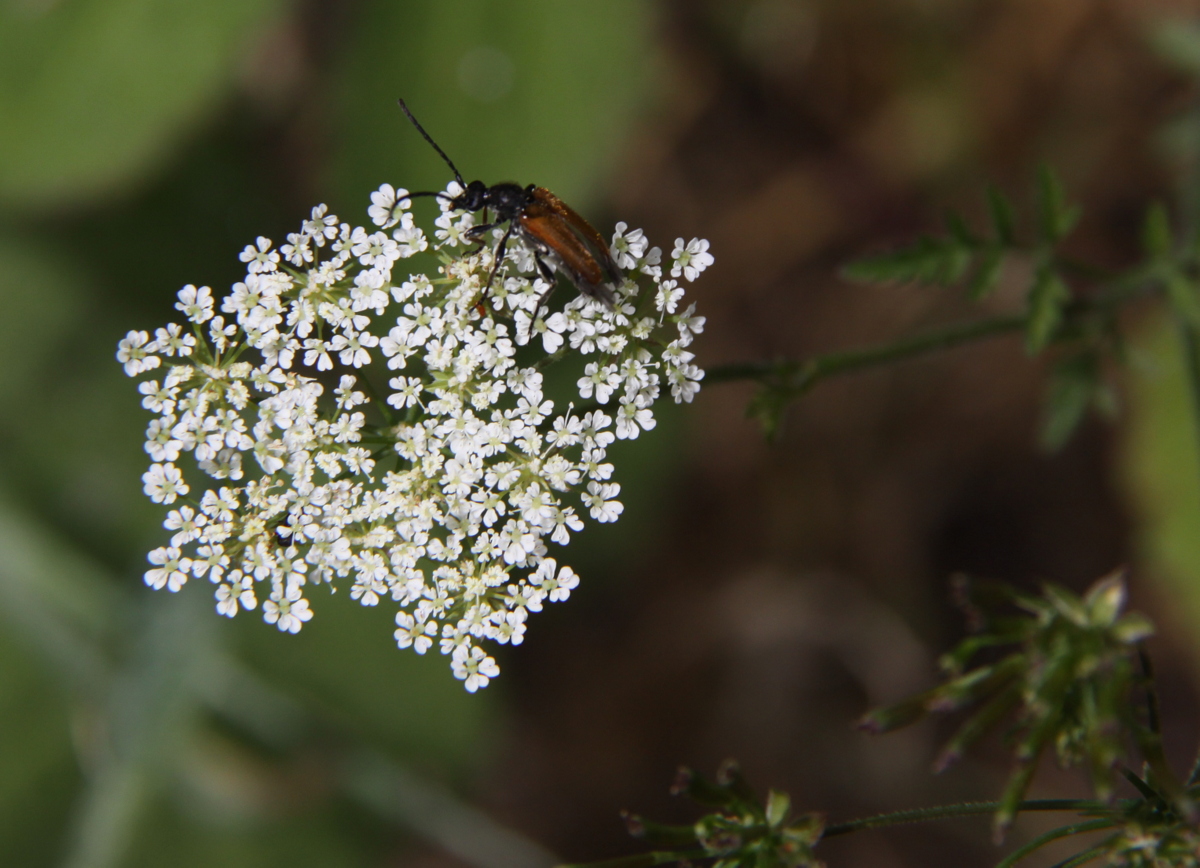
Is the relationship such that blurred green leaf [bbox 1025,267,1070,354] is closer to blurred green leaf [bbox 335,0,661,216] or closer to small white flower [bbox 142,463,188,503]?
blurred green leaf [bbox 335,0,661,216]

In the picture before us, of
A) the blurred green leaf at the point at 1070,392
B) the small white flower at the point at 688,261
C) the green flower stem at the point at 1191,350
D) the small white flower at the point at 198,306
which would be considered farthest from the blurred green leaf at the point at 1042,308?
the small white flower at the point at 198,306

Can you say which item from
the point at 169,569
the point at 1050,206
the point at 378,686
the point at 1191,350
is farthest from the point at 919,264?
the point at 378,686

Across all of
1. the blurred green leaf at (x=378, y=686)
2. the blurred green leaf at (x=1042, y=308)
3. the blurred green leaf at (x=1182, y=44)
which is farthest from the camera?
the blurred green leaf at (x=378, y=686)

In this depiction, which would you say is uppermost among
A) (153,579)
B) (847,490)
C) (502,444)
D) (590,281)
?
(847,490)

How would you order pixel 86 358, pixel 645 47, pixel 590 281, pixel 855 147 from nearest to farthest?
pixel 590 281
pixel 645 47
pixel 86 358
pixel 855 147

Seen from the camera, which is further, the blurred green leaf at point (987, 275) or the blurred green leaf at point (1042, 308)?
the blurred green leaf at point (987, 275)

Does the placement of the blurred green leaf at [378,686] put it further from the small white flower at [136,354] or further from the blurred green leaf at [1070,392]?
the blurred green leaf at [1070,392]

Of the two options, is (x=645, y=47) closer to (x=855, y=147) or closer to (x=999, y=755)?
(x=855, y=147)

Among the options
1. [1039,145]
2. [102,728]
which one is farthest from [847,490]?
[102,728]
